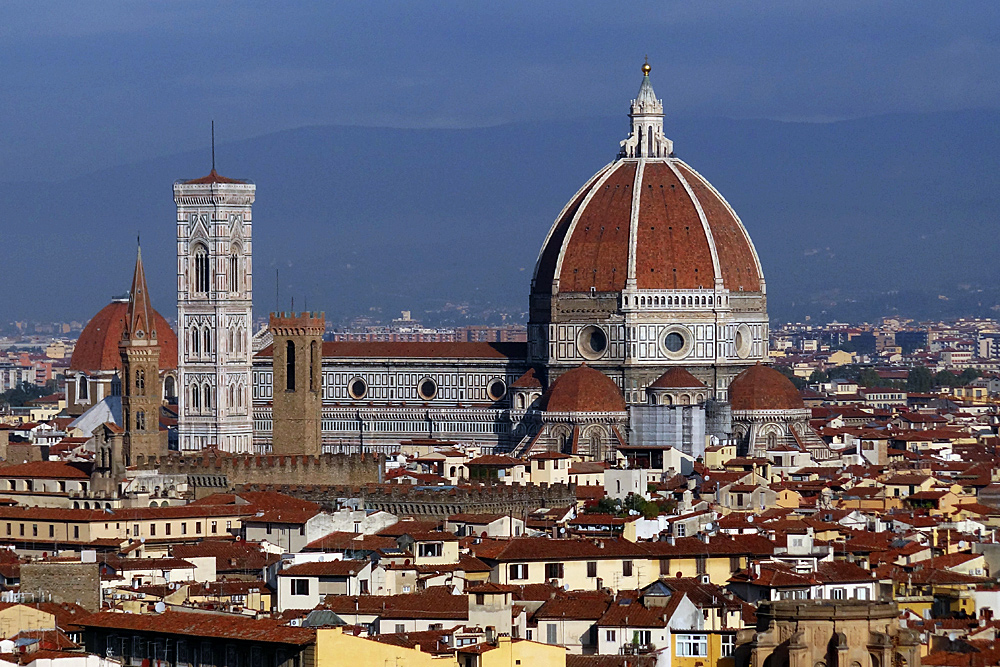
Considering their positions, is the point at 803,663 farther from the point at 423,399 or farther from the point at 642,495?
the point at 423,399

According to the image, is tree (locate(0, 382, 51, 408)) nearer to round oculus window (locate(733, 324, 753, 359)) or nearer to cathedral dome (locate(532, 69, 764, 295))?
cathedral dome (locate(532, 69, 764, 295))

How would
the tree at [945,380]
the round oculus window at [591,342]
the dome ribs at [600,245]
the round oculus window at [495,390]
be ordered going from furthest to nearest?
1. the tree at [945,380]
2. the round oculus window at [495,390]
3. the round oculus window at [591,342]
4. the dome ribs at [600,245]

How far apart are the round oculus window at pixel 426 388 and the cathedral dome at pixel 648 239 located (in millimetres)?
5036

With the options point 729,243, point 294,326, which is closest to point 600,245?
point 729,243

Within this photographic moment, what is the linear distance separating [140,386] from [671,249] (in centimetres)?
2197

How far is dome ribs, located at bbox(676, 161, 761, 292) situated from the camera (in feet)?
368

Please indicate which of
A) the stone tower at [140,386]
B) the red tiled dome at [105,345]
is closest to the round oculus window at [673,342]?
the stone tower at [140,386]

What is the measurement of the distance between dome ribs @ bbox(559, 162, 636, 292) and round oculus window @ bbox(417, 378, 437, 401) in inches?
255

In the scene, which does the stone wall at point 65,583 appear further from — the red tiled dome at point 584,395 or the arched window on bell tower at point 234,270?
Result: the arched window on bell tower at point 234,270

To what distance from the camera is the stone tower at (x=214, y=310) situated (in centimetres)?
11406

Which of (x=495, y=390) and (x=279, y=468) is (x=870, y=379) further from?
(x=279, y=468)

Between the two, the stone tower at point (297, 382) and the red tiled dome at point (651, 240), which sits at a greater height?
the red tiled dome at point (651, 240)

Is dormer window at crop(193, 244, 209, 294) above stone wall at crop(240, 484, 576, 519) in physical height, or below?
above

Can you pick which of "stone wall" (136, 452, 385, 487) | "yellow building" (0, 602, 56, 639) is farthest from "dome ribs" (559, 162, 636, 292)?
"yellow building" (0, 602, 56, 639)
